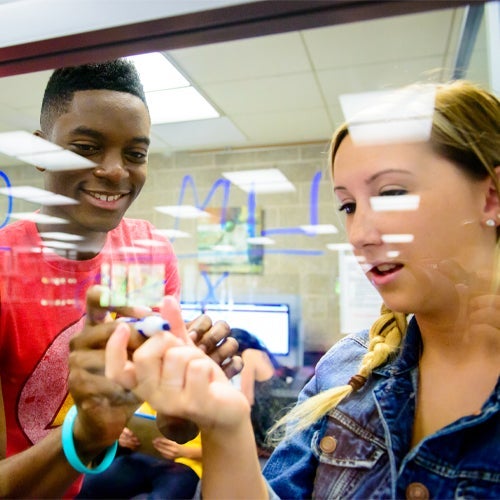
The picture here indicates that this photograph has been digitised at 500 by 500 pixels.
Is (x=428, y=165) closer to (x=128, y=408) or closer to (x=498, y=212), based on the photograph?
(x=498, y=212)

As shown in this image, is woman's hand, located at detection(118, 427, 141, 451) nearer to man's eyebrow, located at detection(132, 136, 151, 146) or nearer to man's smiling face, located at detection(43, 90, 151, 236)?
man's smiling face, located at detection(43, 90, 151, 236)

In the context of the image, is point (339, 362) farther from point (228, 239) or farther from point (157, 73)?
point (157, 73)

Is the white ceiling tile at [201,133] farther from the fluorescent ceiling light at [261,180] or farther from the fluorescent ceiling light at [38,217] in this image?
the fluorescent ceiling light at [38,217]

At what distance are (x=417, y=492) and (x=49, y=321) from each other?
69 cm

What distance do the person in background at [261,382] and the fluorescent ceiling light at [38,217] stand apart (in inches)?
16.3

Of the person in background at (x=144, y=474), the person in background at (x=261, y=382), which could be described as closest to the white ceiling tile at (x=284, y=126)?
the person in background at (x=261, y=382)

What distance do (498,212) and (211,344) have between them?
48 centimetres

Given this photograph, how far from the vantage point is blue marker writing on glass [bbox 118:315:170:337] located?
0.68m

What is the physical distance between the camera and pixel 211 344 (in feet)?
2.49

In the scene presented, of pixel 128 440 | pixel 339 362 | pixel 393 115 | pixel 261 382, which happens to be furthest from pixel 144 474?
pixel 393 115

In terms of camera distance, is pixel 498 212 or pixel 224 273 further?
pixel 224 273

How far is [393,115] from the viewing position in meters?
0.69

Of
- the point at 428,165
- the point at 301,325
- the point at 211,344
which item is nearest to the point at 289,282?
the point at 301,325

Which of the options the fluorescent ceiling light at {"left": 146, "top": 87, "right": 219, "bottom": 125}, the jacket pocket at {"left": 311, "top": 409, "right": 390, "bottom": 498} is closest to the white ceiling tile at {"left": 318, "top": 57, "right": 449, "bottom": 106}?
the fluorescent ceiling light at {"left": 146, "top": 87, "right": 219, "bottom": 125}
